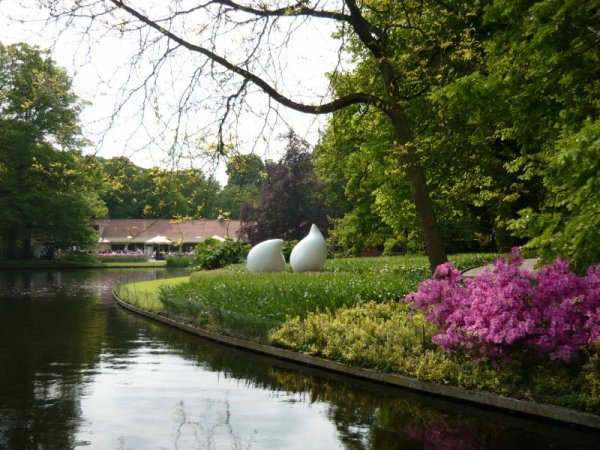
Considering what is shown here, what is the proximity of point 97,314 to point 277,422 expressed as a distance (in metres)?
14.7

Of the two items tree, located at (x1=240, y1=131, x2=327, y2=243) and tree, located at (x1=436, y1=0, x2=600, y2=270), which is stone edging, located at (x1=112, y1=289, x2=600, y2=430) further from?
tree, located at (x1=240, y1=131, x2=327, y2=243)

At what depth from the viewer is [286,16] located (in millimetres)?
13133

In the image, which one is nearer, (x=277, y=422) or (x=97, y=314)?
(x=277, y=422)

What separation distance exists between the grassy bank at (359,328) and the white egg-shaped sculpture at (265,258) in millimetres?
6334

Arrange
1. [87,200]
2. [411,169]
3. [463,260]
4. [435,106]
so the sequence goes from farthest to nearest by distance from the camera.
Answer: [87,200] → [463,260] → [435,106] → [411,169]

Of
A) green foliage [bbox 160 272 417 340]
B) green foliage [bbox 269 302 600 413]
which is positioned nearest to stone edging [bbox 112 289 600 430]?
green foliage [bbox 269 302 600 413]

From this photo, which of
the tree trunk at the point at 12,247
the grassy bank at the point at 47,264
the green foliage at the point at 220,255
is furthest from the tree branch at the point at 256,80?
the tree trunk at the point at 12,247

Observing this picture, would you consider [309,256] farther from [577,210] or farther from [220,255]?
[577,210]

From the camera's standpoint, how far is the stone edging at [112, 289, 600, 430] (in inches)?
318

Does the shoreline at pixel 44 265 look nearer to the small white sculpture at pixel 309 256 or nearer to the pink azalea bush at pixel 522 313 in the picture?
the small white sculpture at pixel 309 256

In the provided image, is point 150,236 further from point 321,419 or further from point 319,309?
point 321,419

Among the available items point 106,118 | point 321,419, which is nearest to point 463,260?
point 106,118

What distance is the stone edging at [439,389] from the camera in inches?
318

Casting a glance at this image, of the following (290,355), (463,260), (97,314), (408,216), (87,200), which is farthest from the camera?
(87,200)
